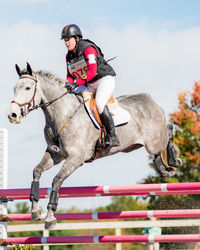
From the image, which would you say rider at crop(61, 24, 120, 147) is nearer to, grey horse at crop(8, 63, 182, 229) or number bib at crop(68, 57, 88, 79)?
number bib at crop(68, 57, 88, 79)

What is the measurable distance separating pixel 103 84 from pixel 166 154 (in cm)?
169

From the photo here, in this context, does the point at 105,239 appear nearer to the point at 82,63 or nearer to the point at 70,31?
the point at 82,63

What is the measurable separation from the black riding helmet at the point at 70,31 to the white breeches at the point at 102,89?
2.08 ft

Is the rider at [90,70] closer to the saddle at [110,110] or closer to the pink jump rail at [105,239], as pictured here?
the saddle at [110,110]

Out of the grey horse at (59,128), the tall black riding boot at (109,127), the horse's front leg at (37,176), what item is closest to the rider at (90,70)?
the tall black riding boot at (109,127)

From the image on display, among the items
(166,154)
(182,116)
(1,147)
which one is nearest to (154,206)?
(182,116)

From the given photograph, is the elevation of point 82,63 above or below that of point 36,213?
above

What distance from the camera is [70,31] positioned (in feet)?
18.6

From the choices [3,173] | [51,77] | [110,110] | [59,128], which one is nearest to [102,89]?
[110,110]

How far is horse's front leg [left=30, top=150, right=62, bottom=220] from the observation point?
541cm

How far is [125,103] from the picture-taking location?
6.54 meters

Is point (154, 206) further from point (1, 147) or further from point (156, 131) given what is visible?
point (1, 147)

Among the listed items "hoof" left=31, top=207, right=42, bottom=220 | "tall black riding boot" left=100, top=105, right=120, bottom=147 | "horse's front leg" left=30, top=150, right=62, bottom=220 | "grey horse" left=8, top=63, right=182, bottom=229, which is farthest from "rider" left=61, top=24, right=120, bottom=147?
"hoof" left=31, top=207, right=42, bottom=220

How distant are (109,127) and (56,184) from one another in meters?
1.02
